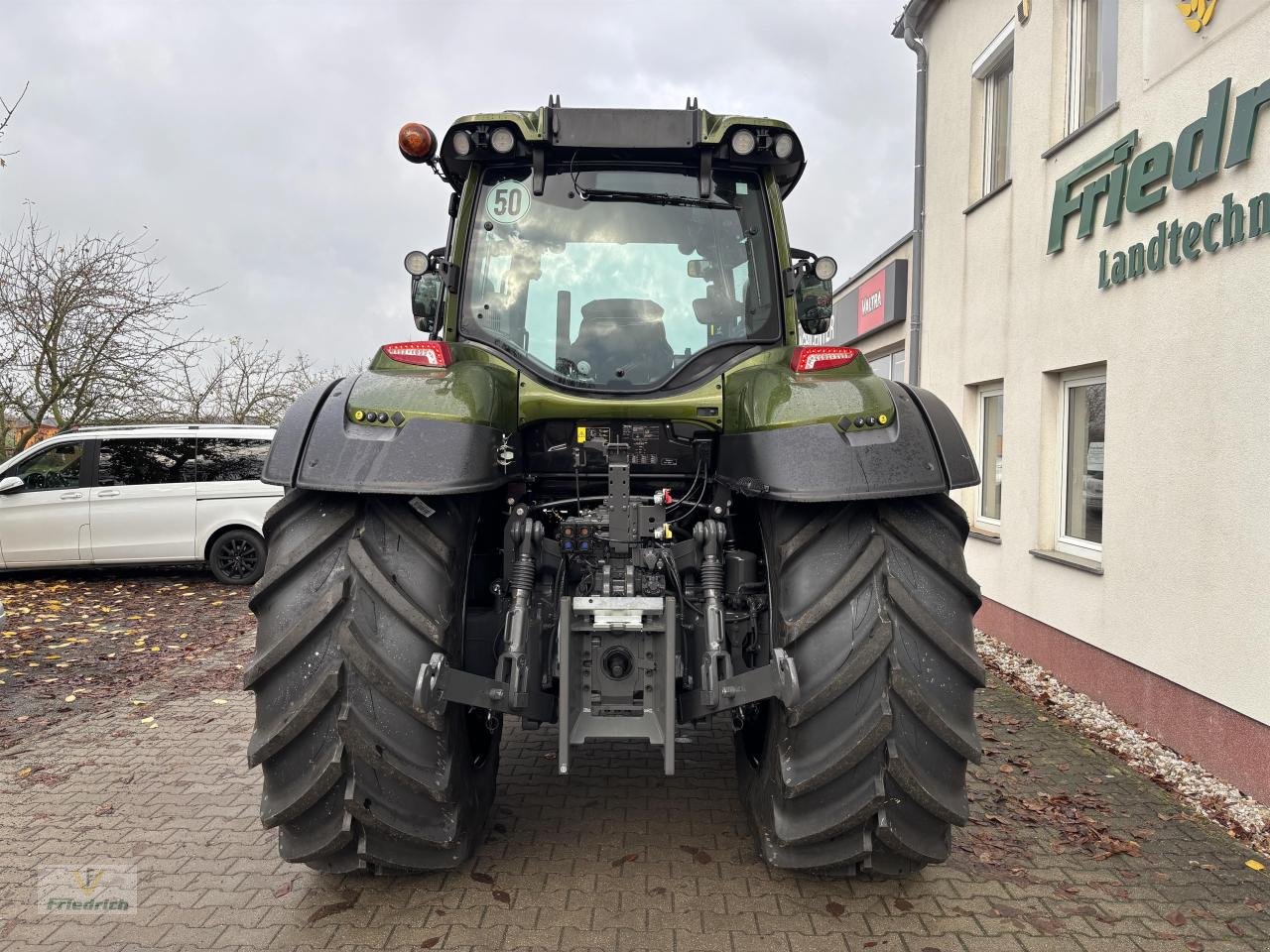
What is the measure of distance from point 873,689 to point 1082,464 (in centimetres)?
423

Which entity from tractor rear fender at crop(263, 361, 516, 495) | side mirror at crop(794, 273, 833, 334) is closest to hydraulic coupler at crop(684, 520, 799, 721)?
tractor rear fender at crop(263, 361, 516, 495)

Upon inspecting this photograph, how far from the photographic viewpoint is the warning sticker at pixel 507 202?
3.48 meters

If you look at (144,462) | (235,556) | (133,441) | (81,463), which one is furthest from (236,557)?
(81,463)

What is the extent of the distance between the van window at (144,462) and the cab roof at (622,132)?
7549 millimetres

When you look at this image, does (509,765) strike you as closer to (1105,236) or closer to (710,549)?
(710,549)

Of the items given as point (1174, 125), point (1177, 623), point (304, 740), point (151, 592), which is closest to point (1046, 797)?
point (1177, 623)

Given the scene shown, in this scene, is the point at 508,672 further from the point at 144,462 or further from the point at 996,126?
the point at 144,462

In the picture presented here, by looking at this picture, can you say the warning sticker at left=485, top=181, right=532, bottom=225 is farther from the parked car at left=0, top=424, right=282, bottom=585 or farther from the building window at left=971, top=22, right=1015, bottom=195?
the parked car at left=0, top=424, right=282, bottom=585

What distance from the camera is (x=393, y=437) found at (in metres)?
2.56

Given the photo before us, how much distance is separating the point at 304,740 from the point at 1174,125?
511 cm

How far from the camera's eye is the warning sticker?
3479 mm

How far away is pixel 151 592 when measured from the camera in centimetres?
918

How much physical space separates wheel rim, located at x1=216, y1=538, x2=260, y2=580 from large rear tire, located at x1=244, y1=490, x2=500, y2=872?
300 inches

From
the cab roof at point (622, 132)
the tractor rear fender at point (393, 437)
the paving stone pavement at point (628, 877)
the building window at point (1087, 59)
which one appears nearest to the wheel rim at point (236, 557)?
the paving stone pavement at point (628, 877)
